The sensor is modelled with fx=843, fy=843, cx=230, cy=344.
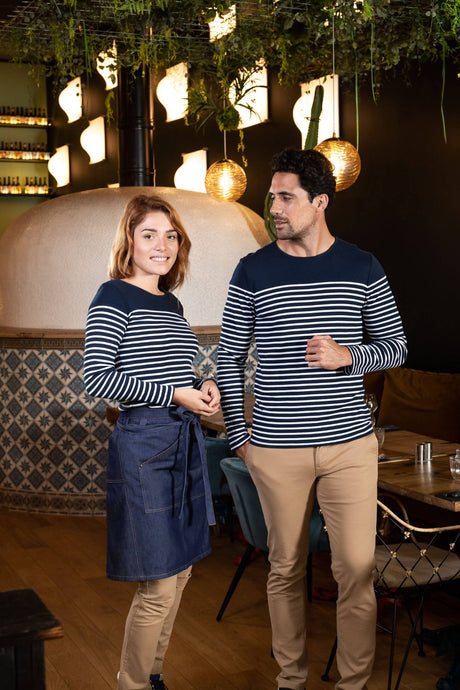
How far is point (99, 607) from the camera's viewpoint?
3834 mm

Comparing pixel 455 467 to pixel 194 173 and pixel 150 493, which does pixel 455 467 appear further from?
pixel 194 173

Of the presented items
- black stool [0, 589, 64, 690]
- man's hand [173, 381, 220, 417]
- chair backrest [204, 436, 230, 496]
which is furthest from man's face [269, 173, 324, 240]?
chair backrest [204, 436, 230, 496]

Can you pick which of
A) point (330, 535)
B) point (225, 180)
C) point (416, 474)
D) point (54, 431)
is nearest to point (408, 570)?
point (416, 474)

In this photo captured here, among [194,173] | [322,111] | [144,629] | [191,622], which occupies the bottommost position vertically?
[191,622]

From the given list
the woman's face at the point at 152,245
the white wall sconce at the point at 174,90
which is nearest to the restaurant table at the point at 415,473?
the woman's face at the point at 152,245

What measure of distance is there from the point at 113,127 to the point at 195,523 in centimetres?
838

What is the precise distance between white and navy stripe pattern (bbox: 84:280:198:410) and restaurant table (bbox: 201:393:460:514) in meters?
0.87

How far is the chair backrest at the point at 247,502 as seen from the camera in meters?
3.26

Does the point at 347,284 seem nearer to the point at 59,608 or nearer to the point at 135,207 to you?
the point at 135,207

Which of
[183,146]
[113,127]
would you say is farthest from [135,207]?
[113,127]

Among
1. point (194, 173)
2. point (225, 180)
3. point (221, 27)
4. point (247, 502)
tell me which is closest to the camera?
point (247, 502)

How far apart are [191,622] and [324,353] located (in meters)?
1.77

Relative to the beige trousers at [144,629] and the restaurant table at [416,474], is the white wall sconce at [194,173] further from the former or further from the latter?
the beige trousers at [144,629]

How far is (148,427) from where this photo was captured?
2.43 metres
